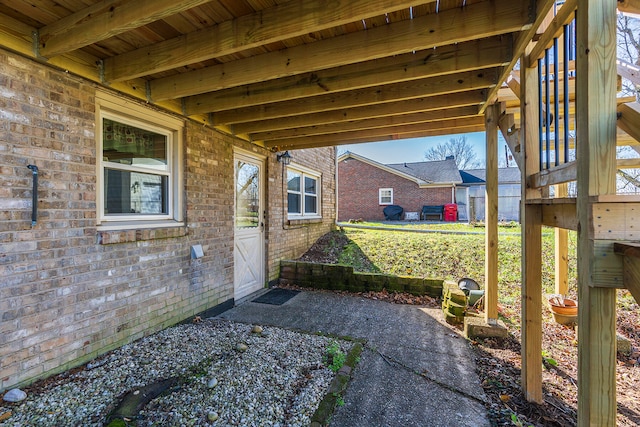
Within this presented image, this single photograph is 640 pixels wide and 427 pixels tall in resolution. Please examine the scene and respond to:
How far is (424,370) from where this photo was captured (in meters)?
2.78

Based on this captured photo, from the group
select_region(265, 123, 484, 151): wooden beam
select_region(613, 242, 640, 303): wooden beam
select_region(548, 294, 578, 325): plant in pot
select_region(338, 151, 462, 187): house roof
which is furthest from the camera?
select_region(338, 151, 462, 187): house roof

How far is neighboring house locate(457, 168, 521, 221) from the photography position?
655 inches

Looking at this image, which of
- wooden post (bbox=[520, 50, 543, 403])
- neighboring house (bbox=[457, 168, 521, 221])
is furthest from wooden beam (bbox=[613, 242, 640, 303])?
neighboring house (bbox=[457, 168, 521, 221])

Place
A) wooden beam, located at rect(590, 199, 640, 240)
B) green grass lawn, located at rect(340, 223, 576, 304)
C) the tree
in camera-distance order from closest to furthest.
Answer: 1. wooden beam, located at rect(590, 199, 640, 240)
2. green grass lawn, located at rect(340, 223, 576, 304)
3. the tree

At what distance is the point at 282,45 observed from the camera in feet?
8.61

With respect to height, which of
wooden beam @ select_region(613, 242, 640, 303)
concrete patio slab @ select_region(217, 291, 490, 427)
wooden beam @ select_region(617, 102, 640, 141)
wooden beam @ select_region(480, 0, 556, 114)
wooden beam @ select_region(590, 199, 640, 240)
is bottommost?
concrete patio slab @ select_region(217, 291, 490, 427)

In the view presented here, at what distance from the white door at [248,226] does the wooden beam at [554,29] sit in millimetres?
4005

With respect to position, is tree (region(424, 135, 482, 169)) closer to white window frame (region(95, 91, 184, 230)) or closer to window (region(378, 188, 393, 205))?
window (region(378, 188, 393, 205))

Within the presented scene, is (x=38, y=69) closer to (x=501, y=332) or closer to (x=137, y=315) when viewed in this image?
(x=137, y=315)

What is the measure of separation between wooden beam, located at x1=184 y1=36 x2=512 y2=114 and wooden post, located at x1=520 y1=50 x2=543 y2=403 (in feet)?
1.05

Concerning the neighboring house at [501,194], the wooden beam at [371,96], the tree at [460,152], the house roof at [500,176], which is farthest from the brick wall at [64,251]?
the tree at [460,152]

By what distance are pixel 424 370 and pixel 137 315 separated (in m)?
3.00

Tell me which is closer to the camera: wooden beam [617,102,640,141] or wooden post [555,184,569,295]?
wooden beam [617,102,640,141]

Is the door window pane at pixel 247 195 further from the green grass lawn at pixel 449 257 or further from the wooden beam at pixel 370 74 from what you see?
the green grass lawn at pixel 449 257
